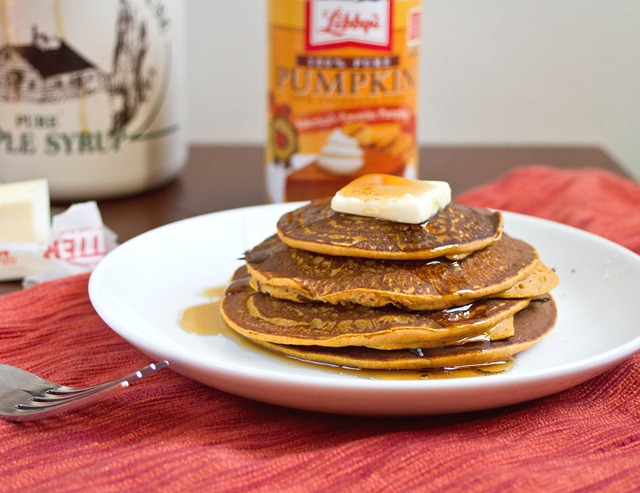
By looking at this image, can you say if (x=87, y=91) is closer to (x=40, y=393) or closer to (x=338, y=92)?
(x=338, y=92)

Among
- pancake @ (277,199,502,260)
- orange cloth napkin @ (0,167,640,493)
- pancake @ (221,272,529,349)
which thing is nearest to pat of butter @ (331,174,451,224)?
pancake @ (277,199,502,260)

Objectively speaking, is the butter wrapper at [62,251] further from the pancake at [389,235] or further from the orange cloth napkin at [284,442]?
the pancake at [389,235]

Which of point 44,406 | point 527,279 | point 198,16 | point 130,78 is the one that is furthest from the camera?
point 198,16

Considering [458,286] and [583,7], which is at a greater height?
[583,7]

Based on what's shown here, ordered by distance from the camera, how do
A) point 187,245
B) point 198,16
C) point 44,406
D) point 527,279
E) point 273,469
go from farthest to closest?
point 198,16, point 187,245, point 527,279, point 44,406, point 273,469

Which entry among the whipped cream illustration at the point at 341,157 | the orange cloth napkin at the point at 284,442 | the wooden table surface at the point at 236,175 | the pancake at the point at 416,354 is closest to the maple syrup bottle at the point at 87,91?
the wooden table surface at the point at 236,175

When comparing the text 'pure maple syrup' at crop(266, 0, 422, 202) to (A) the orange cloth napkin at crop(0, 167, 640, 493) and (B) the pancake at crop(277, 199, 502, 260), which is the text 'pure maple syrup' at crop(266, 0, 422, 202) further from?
(A) the orange cloth napkin at crop(0, 167, 640, 493)

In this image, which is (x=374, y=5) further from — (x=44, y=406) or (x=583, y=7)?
(x=583, y=7)

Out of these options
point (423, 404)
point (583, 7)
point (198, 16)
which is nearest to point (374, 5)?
point (423, 404)
